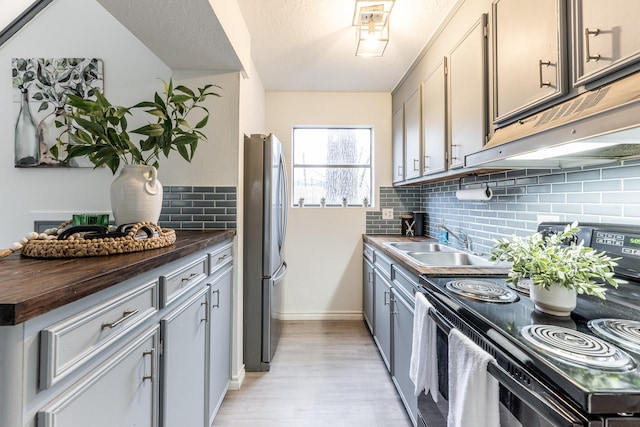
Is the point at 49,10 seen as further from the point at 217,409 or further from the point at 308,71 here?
the point at 217,409

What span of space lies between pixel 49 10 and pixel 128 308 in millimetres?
2471

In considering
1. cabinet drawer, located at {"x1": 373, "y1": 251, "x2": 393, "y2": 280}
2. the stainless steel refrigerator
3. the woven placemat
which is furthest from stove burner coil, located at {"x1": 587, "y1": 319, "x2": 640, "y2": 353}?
the stainless steel refrigerator

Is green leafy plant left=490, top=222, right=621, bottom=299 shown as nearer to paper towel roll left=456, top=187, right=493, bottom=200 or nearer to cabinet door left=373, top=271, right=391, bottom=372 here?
paper towel roll left=456, top=187, right=493, bottom=200

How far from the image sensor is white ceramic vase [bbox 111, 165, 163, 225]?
1.28 metres

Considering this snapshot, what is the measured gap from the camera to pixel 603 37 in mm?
809

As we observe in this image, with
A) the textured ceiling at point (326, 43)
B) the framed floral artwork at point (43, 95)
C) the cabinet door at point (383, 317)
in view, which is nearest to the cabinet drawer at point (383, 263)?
the cabinet door at point (383, 317)

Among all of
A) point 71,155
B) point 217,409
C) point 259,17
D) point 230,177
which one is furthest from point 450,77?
point 217,409

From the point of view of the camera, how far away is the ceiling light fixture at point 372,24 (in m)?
1.71

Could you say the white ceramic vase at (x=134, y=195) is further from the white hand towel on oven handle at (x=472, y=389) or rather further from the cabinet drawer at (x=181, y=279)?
the white hand towel on oven handle at (x=472, y=389)

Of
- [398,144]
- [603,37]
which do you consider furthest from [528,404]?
[398,144]

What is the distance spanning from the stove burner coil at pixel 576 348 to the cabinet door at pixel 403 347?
0.81 metres

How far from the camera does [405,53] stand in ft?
7.49

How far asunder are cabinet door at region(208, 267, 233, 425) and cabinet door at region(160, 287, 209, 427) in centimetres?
11

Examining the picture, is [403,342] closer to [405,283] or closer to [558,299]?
[405,283]
